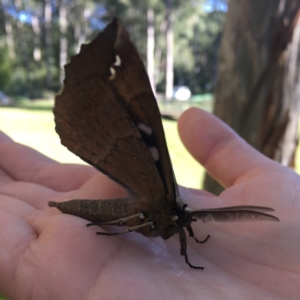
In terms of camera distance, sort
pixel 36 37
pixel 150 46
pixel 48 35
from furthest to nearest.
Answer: pixel 36 37 → pixel 48 35 → pixel 150 46

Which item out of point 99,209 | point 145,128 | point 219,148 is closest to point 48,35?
point 219,148

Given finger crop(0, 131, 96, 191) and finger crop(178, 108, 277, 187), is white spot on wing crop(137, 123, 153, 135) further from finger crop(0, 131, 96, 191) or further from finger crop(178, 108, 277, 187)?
finger crop(0, 131, 96, 191)

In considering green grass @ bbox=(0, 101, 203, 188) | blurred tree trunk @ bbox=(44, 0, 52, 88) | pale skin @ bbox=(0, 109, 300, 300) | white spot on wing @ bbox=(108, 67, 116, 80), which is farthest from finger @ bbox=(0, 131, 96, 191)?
blurred tree trunk @ bbox=(44, 0, 52, 88)

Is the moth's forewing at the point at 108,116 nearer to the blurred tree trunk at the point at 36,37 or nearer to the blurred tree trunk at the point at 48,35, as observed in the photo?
the blurred tree trunk at the point at 48,35

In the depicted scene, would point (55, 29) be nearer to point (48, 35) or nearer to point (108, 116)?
point (48, 35)

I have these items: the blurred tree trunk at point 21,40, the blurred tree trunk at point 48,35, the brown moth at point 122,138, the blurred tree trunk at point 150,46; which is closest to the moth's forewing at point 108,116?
the brown moth at point 122,138

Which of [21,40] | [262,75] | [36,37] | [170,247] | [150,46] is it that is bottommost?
[21,40]
